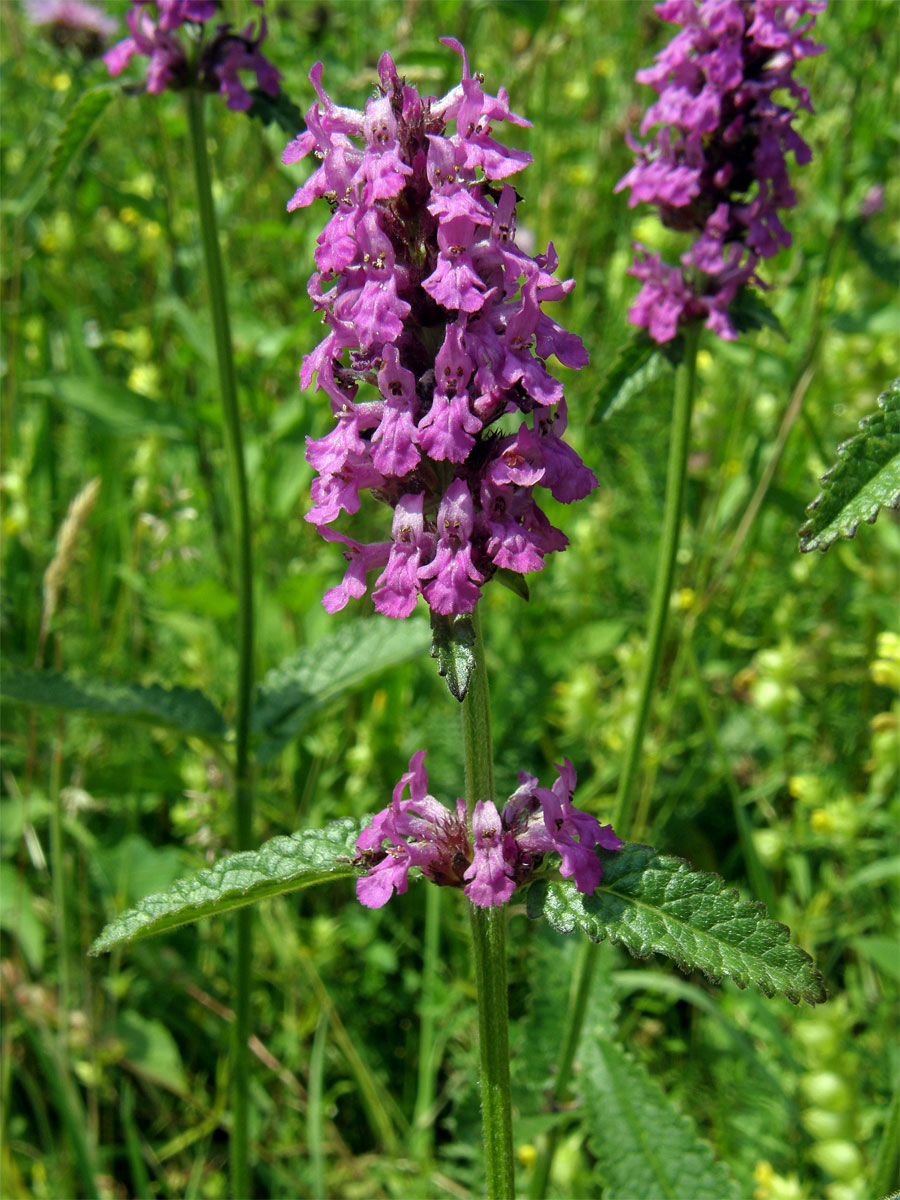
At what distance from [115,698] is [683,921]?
1382mm

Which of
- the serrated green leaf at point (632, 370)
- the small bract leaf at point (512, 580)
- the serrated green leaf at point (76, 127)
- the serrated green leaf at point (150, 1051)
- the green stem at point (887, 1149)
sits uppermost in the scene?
the serrated green leaf at point (76, 127)

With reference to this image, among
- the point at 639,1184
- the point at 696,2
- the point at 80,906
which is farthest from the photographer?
the point at 80,906

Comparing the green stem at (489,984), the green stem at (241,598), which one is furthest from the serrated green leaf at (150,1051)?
the green stem at (489,984)

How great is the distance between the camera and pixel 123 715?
2.11 m

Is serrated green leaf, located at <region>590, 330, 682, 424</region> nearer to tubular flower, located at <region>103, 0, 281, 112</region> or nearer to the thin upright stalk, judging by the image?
the thin upright stalk

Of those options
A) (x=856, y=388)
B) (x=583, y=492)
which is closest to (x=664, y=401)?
(x=856, y=388)

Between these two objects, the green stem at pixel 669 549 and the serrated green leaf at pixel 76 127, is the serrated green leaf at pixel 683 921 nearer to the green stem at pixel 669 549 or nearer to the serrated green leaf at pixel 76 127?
the green stem at pixel 669 549

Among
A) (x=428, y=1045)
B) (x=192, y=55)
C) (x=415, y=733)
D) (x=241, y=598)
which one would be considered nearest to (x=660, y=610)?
(x=241, y=598)

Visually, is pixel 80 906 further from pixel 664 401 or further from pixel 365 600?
pixel 664 401

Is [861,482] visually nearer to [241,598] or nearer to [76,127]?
[241,598]

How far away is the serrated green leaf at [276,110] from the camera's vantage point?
2.26 m

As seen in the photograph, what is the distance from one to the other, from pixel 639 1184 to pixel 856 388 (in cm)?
317

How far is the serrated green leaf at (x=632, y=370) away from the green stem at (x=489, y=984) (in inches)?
42.1

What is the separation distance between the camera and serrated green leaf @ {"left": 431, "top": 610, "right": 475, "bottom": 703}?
111cm
